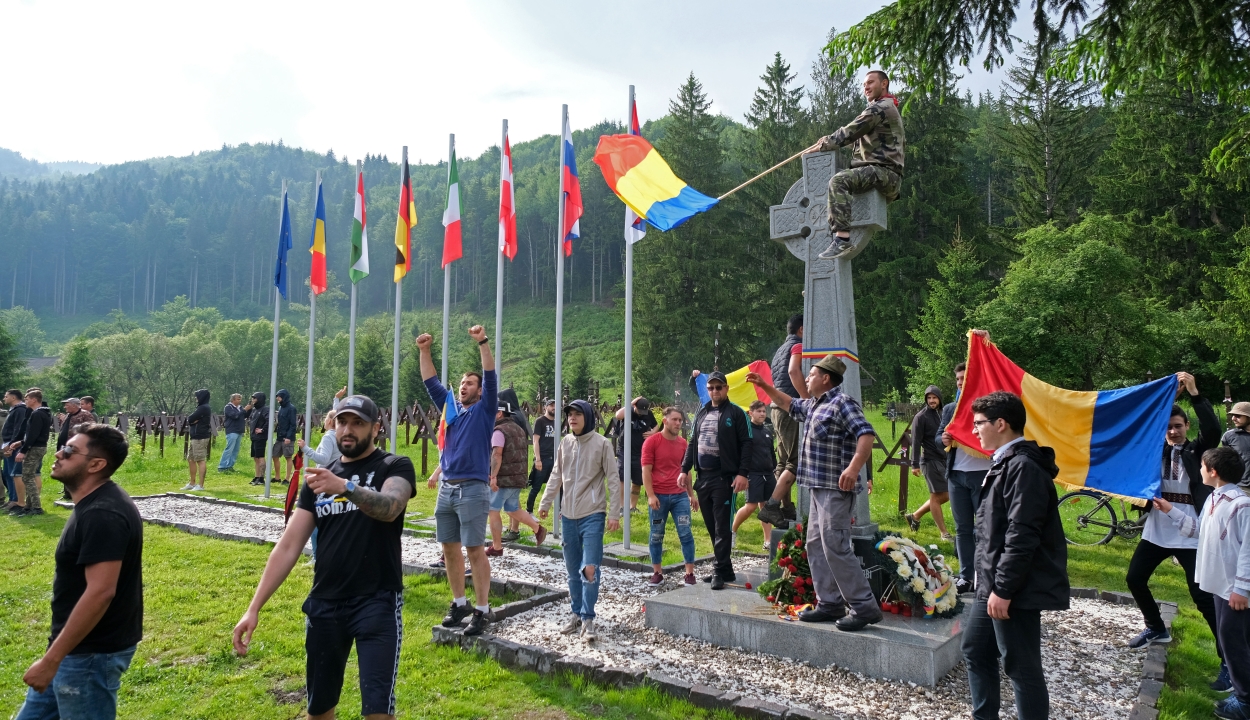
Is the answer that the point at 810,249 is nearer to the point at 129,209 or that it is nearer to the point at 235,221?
the point at 235,221

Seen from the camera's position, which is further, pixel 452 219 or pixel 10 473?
pixel 10 473

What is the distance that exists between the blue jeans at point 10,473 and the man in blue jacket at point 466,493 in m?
10.1

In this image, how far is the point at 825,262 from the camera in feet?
20.6

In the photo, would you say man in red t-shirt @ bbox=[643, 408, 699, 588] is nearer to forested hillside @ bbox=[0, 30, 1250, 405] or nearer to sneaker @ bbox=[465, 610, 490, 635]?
sneaker @ bbox=[465, 610, 490, 635]

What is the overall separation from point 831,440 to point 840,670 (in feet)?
5.17

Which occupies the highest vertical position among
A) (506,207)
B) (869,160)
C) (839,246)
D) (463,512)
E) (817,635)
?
(506,207)

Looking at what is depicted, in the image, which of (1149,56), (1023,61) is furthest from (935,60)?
(1023,61)

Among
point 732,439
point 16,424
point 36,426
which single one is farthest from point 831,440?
point 16,424

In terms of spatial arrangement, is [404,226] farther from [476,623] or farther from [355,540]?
[355,540]

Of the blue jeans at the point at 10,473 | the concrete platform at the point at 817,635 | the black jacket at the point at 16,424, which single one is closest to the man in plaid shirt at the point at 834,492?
the concrete platform at the point at 817,635

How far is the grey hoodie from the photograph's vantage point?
224 inches

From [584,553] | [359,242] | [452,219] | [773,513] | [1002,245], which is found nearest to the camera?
[584,553]

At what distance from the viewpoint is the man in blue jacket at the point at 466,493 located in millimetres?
5816

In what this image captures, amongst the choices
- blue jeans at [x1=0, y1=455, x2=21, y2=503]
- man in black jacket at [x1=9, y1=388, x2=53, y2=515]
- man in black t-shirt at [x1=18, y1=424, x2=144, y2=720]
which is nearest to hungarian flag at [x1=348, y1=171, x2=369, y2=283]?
man in black jacket at [x1=9, y1=388, x2=53, y2=515]
